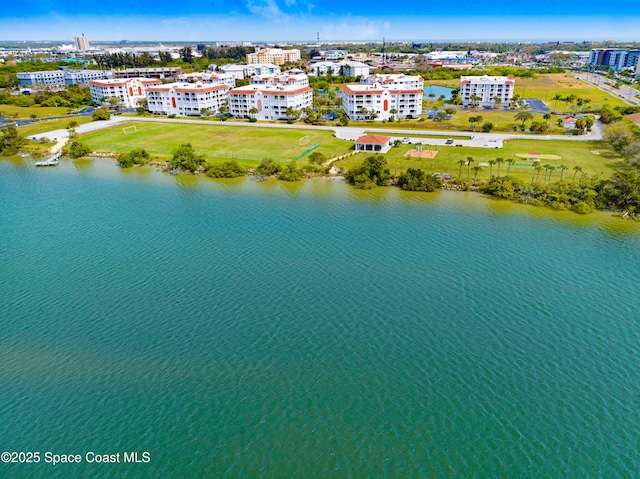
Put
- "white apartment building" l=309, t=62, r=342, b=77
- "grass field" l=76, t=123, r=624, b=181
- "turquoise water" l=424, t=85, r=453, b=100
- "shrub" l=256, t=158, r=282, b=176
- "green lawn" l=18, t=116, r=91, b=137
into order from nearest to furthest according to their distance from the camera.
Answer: "shrub" l=256, t=158, r=282, b=176, "grass field" l=76, t=123, r=624, b=181, "green lawn" l=18, t=116, r=91, b=137, "turquoise water" l=424, t=85, r=453, b=100, "white apartment building" l=309, t=62, r=342, b=77

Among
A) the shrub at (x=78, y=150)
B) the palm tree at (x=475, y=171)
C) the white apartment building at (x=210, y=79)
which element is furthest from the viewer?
the white apartment building at (x=210, y=79)

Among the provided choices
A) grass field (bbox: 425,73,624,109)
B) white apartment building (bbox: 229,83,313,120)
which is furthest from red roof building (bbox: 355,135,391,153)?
grass field (bbox: 425,73,624,109)

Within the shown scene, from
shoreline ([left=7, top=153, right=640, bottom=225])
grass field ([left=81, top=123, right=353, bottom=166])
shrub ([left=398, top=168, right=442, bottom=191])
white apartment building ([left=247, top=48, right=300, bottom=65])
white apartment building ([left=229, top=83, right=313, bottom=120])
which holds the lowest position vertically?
shoreline ([left=7, top=153, right=640, bottom=225])

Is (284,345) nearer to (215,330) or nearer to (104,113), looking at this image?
(215,330)

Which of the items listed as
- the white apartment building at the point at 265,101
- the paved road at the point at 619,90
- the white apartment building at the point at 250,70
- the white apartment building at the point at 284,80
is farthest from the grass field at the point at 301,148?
the white apartment building at the point at 250,70

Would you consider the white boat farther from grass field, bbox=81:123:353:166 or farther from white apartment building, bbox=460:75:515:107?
white apartment building, bbox=460:75:515:107

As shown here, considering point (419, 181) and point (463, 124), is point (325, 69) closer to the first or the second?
point (463, 124)

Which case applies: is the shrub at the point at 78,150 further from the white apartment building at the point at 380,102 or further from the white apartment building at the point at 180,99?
the white apartment building at the point at 380,102

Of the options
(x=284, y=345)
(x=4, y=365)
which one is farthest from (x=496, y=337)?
(x=4, y=365)
